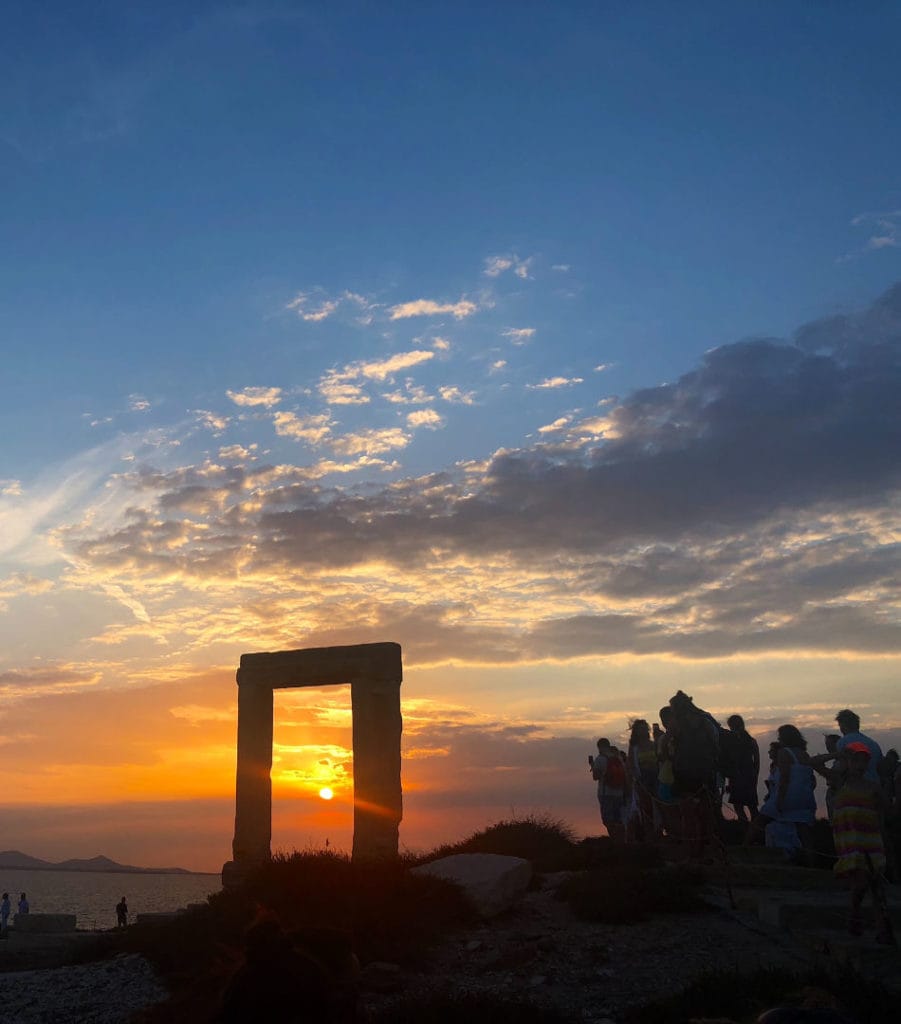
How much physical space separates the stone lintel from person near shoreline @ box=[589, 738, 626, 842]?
3915 millimetres

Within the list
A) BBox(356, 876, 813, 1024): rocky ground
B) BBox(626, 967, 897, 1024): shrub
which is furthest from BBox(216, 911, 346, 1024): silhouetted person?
BBox(626, 967, 897, 1024): shrub

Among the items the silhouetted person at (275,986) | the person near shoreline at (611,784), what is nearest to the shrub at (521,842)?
the person near shoreline at (611,784)

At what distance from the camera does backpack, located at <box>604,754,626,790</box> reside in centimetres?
1606

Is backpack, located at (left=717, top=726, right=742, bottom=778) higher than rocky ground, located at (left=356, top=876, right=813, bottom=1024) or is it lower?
higher

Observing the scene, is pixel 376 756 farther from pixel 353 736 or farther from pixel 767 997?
pixel 767 997

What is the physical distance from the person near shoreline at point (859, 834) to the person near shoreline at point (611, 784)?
22.6 ft

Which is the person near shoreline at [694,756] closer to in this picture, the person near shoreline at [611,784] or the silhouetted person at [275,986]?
the person near shoreline at [611,784]

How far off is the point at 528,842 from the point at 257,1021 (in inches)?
405

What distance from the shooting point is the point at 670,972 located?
30.9 feet

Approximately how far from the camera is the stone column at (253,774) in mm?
18562

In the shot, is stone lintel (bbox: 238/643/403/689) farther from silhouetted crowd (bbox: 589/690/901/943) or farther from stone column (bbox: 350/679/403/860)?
silhouetted crowd (bbox: 589/690/901/943)

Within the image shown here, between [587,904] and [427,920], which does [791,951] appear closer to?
[587,904]

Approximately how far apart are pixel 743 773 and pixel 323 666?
7761 millimetres

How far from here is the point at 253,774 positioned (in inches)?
736
